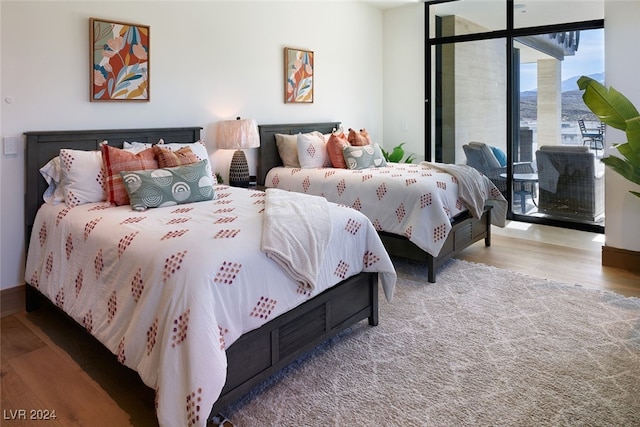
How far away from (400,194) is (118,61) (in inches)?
92.5

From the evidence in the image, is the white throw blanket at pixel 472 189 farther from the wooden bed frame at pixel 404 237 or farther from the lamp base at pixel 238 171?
the lamp base at pixel 238 171

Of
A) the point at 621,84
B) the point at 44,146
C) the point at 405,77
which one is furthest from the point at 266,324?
the point at 405,77

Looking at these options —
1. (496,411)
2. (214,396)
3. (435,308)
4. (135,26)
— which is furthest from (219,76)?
(496,411)

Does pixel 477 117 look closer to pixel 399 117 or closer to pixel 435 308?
pixel 399 117

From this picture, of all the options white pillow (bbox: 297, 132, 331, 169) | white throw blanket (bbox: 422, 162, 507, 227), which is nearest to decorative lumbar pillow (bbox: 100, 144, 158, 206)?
white pillow (bbox: 297, 132, 331, 169)

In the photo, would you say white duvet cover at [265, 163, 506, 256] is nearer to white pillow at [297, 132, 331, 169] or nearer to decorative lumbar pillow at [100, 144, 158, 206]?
white pillow at [297, 132, 331, 169]

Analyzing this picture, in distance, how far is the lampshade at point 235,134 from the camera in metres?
4.00

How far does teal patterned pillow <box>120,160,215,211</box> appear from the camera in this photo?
269cm

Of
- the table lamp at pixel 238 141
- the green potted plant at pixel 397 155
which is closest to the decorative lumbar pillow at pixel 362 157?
the table lamp at pixel 238 141

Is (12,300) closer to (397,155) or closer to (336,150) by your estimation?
(336,150)

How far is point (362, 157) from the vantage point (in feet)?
14.5

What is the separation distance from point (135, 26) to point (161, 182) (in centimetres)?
142

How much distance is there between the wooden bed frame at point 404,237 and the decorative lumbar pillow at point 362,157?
0.77 metres

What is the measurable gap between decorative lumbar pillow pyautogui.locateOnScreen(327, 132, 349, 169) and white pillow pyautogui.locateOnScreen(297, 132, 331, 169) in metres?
0.07
